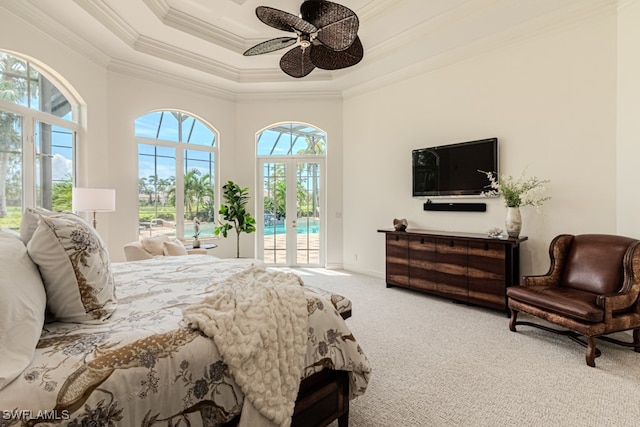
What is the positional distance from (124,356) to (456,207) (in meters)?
4.19

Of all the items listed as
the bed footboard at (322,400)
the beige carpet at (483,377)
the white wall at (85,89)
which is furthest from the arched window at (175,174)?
the bed footboard at (322,400)

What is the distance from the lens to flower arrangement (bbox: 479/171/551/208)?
3.47 m

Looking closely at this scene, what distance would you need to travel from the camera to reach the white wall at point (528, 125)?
3.23 metres

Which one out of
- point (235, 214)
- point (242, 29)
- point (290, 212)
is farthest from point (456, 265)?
point (242, 29)

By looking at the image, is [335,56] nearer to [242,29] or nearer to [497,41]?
[242,29]

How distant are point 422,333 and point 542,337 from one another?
1.10 m

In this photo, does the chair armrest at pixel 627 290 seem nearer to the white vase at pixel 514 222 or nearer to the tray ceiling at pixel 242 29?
the white vase at pixel 514 222

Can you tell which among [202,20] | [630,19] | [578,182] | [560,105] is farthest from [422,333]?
[202,20]

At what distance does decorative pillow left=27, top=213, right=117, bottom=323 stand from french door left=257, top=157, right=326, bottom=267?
4.89 metres

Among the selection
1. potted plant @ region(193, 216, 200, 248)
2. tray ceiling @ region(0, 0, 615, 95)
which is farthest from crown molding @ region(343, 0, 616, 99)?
potted plant @ region(193, 216, 200, 248)

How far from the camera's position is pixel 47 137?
3.74 metres

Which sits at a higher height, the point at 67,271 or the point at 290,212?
the point at 290,212

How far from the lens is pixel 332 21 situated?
2492 mm

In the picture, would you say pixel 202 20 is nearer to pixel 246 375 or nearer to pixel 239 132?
pixel 239 132
